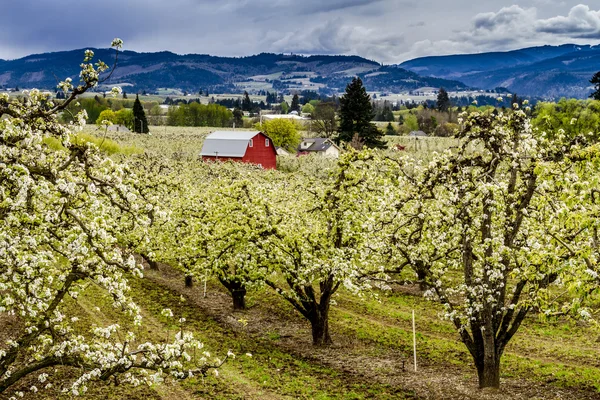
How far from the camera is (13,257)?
425 inches

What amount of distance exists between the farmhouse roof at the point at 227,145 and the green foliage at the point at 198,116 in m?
89.4

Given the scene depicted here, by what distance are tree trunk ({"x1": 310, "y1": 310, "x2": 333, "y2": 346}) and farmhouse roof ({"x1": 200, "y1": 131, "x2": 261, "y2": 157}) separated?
234ft

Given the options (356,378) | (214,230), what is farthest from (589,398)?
(214,230)

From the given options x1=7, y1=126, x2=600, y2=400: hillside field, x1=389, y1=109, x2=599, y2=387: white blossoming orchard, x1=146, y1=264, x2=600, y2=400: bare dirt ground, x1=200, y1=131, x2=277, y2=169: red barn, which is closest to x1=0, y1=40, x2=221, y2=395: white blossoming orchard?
x1=7, y1=126, x2=600, y2=400: hillside field

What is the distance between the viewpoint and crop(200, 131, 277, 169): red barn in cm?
9450

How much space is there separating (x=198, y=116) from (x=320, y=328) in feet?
551

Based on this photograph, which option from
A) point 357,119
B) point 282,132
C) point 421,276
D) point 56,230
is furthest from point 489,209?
point 282,132

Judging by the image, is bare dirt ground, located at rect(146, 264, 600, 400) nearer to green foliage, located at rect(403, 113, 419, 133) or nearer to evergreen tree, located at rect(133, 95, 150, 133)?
evergreen tree, located at rect(133, 95, 150, 133)

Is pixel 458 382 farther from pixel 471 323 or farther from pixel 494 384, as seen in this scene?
pixel 471 323

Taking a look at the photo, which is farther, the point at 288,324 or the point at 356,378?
the point at 288,324

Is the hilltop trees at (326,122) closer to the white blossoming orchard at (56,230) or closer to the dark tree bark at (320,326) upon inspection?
the dark tree bark at (320,326)

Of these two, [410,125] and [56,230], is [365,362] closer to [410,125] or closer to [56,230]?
[56,230]

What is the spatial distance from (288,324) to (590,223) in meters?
18.8

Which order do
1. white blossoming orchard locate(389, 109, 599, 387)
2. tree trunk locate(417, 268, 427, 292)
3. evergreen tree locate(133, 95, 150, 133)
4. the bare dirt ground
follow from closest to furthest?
white blossoming orchard locate(389, 109, 599, 387), tree trunk locate(417, 268, 427, 292), the bare dirt ground, evergreen tree locate(133, 95, 150, 133)
